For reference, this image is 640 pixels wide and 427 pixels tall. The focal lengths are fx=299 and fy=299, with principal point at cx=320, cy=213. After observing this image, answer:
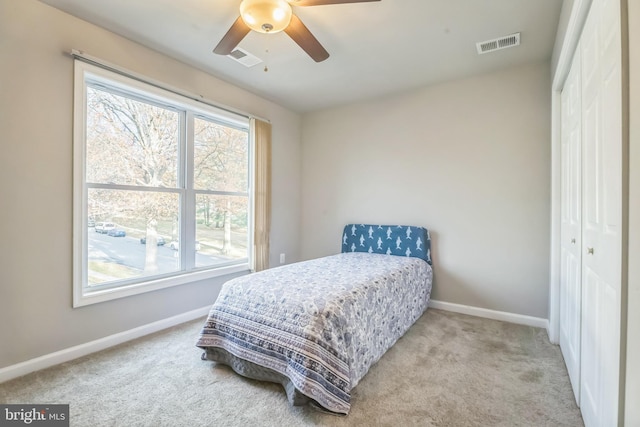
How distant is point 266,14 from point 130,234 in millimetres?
2139

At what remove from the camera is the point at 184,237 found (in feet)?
9.98

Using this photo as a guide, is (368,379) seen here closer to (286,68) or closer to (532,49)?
(286,68)

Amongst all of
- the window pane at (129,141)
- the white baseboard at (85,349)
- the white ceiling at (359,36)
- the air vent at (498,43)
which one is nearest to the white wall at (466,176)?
the white ceiling at (359,36)

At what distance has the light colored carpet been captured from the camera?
1.60 metres

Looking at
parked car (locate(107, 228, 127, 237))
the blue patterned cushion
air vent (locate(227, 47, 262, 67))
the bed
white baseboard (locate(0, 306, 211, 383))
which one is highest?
air vent (locate(227, 47, 262, 67))

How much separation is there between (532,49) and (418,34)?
1094 mm

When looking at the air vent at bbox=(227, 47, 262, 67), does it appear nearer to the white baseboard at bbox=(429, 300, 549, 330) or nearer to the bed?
the bed

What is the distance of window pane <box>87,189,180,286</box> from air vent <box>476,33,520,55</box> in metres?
3.12

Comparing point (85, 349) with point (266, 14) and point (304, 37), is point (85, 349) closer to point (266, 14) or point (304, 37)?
point (266, 14)

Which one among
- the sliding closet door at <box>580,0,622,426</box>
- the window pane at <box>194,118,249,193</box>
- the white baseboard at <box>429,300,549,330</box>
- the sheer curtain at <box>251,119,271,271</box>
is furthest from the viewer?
the sheer curtain at <box>251,119,271,271</box>

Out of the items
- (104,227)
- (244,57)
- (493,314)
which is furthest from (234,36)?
(493,314)

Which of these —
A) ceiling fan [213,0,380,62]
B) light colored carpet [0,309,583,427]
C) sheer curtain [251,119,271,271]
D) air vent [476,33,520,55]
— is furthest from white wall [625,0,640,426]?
sheer curtain [251,119,271,271]

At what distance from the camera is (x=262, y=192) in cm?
363

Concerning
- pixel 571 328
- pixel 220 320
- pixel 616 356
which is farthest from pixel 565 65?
pixel 220 320
